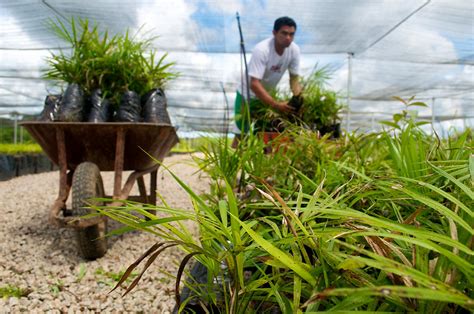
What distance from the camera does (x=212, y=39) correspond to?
23.4 ft

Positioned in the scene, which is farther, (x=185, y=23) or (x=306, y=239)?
(x=185, y=23)

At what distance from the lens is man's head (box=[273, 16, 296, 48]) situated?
110 inches

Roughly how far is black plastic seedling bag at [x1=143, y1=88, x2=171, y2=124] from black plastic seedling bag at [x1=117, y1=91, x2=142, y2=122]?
0.05m

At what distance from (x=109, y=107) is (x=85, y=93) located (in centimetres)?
17

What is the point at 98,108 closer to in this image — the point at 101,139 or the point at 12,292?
the point at 101,139

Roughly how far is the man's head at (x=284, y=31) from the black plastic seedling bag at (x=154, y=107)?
1276mm

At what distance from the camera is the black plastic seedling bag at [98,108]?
73.6 inches

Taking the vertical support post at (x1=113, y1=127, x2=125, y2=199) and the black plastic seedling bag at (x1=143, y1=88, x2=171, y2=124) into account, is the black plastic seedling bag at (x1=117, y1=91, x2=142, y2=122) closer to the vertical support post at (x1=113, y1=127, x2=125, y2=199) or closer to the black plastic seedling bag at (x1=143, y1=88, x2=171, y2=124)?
the black plastic seedling bag at (x1=143, y1=88, x2=171, y2=124)

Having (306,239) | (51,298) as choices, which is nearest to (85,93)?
(51,298)

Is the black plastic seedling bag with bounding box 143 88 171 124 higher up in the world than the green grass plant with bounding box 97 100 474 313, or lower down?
higher up

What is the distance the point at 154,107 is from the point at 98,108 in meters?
0.32

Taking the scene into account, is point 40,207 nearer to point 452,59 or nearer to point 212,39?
point 212,39

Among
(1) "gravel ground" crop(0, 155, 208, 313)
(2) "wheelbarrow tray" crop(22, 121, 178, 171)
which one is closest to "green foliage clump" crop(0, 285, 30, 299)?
(1) "gravel ground" crop(0, 155, 208, 313)

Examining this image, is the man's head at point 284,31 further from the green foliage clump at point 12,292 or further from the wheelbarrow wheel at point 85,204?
the green foliage clump at point 12,292
